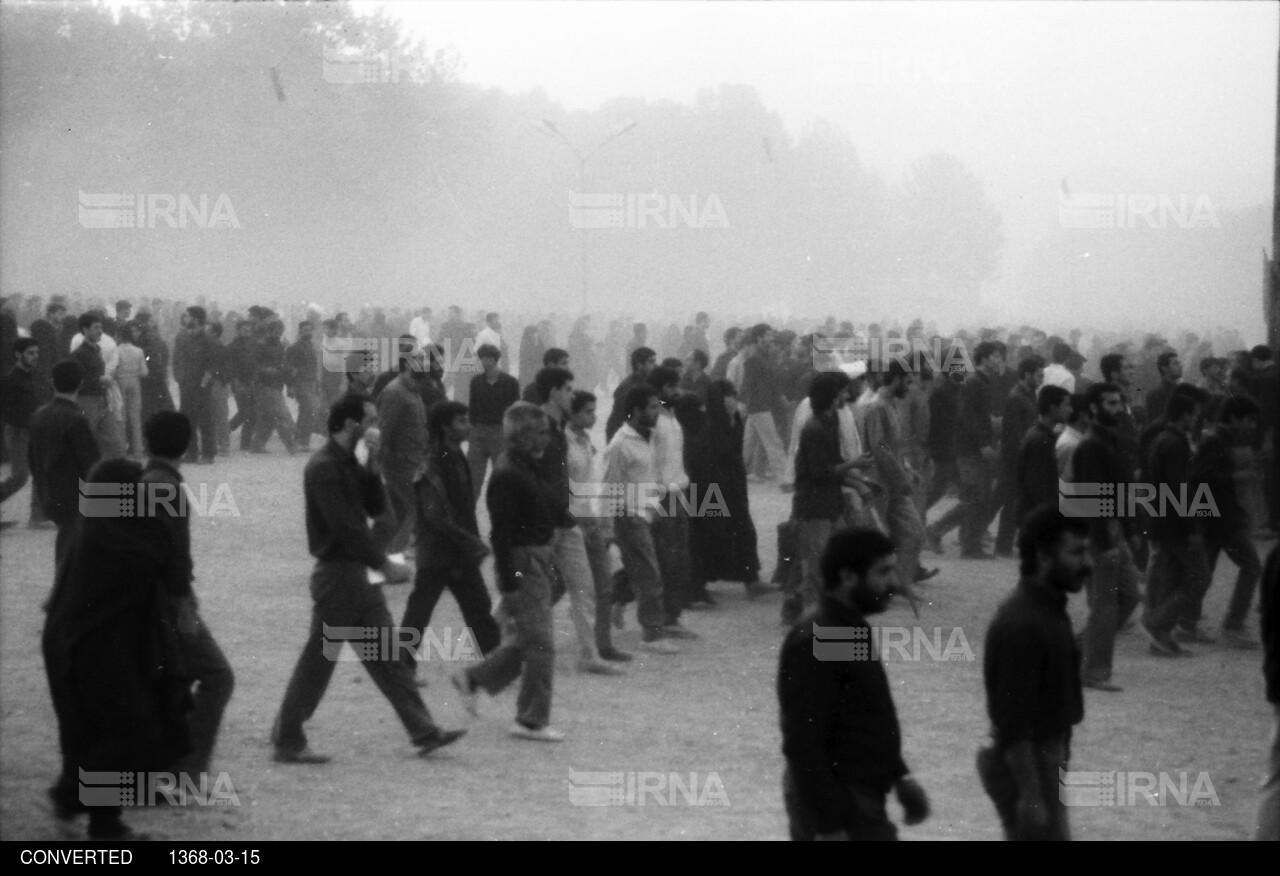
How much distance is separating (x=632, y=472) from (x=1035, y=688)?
5.14 m

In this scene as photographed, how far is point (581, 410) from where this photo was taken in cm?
933

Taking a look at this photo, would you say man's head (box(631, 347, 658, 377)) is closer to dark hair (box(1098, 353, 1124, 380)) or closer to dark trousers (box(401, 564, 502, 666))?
dark hair (box(1098, 353, 1124, 380))

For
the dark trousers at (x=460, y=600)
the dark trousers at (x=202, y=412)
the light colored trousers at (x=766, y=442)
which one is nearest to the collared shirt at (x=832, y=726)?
the dark trousers at (x=460, y=600)

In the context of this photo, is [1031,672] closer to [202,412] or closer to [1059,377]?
[1059,377]

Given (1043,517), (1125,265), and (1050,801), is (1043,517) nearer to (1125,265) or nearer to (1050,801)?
(1050,801)

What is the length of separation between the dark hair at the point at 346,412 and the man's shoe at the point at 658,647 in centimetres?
321

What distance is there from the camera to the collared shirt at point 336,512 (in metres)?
6.96

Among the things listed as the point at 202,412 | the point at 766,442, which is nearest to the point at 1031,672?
the point at 766,442

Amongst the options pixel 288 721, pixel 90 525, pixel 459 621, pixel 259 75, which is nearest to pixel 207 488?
pixel 459 621

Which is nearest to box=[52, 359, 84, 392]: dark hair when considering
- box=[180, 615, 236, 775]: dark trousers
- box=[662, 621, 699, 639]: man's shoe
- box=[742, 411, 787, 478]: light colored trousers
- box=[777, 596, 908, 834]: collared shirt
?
box=[180, 615, 236, 775]: dark trousers

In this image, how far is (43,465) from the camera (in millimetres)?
9406

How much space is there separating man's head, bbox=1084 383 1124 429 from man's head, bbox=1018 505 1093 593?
4090mm

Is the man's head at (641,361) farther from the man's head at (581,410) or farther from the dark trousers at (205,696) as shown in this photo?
the dark trousers at (205,696)

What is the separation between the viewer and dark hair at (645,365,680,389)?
10.6 m
